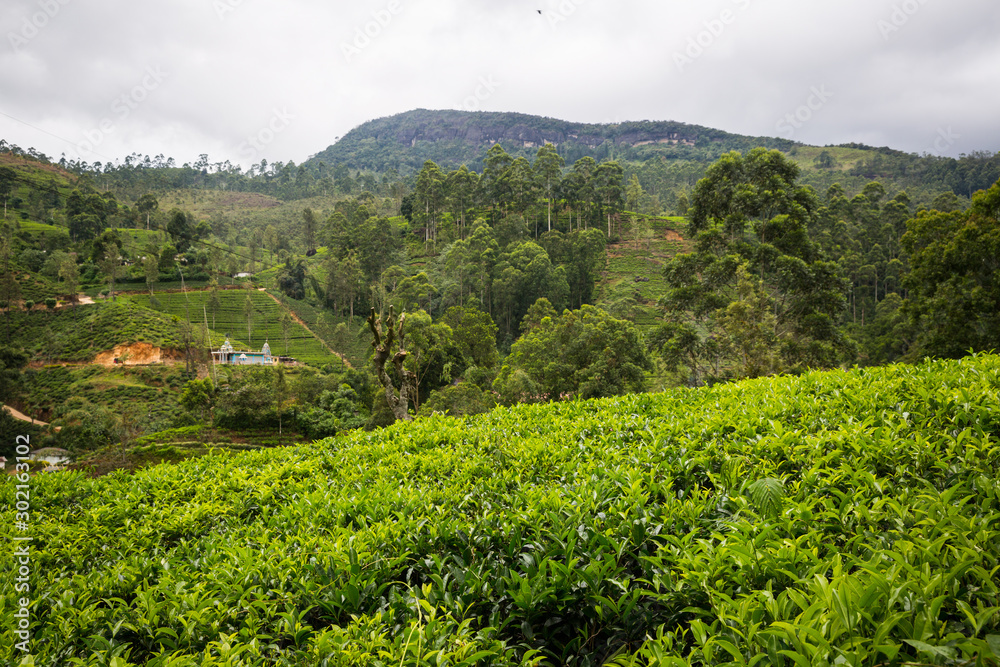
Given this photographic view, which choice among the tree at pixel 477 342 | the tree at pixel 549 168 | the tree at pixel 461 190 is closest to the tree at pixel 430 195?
the tree at pixel 461 190

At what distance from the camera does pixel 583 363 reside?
1786 centimetres

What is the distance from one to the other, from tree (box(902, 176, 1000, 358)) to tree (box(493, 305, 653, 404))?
7.99m

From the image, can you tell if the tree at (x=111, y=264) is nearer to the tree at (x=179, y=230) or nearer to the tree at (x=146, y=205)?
the tree at (x=179, y=230)

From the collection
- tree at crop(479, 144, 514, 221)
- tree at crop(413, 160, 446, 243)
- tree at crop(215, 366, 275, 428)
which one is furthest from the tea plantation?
tree at crop(413, 160, 446, 243)

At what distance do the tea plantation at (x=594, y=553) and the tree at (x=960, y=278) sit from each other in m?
12.8

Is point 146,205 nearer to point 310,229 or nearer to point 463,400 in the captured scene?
point 310,229

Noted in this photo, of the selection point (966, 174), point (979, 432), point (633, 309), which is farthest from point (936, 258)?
point (966, 174)

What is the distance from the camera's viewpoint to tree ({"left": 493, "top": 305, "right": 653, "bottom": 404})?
16656 millimetres

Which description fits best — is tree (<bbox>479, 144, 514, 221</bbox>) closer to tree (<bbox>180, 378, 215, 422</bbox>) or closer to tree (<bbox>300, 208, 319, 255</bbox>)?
tree (<bbox>300, 208, 319, 255</bbox>)

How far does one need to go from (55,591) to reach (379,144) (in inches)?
7093

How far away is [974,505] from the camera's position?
1.51m

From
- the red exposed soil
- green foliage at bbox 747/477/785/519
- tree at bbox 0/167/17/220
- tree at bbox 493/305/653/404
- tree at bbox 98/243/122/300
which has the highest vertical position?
tree at bbox 0/167/17/220

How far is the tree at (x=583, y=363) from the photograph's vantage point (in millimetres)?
16656

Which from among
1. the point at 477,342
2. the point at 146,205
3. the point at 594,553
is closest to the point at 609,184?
the point at 477,342
